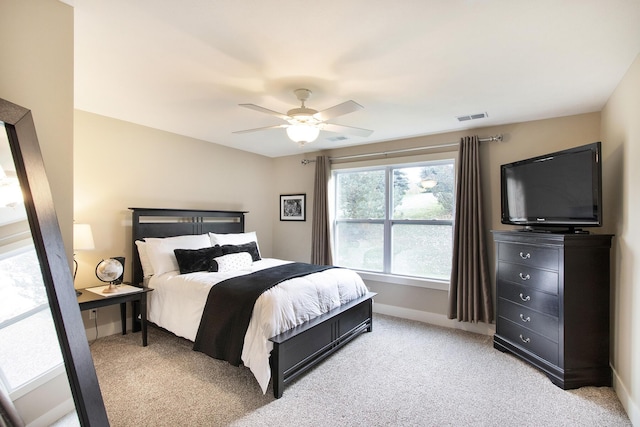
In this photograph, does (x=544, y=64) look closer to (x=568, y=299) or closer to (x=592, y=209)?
(x=592, y=209)

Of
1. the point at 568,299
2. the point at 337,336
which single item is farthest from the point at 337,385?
the point at 568,299

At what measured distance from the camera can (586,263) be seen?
2.65m

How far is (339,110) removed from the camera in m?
2.41

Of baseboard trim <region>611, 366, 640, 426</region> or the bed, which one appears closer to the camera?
baseboard trim <region>611, 366, 640, 426</region>

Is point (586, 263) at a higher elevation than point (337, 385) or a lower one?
higher

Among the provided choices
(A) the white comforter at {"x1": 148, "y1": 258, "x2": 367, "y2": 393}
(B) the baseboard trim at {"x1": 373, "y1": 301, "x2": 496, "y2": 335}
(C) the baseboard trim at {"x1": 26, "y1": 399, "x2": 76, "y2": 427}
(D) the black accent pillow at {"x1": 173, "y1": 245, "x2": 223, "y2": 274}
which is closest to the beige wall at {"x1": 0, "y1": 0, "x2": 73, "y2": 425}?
(C) the baseboard trim at {"x1": 26, "y1": 399, "x2": 76, "y2": 427}

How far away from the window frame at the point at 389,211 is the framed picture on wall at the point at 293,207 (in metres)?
0.61

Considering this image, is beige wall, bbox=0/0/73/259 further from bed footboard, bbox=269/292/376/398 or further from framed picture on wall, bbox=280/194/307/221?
framed picture on wall, bbox=280/194/307/221

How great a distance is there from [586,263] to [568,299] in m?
0.34

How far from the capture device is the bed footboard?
8.09 ft

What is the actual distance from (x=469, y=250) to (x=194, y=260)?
3261 millimetres

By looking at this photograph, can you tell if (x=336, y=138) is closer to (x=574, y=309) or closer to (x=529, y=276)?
(x=529, y=276)

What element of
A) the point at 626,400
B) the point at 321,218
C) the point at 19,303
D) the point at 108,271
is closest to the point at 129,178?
the point at 108,271

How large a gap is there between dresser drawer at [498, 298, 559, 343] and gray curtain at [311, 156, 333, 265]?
2387 mm
